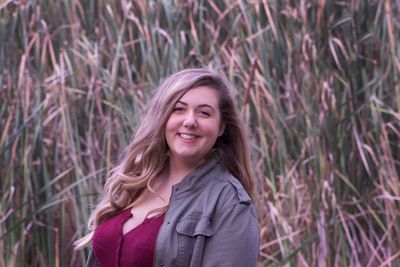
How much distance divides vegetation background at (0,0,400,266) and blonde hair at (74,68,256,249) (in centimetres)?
157

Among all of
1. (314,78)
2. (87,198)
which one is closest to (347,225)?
(314,78)

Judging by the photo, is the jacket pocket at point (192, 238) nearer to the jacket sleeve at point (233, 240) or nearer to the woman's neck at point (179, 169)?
the jacket sleeve at point (233, 240)

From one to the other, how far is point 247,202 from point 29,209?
2.29 m

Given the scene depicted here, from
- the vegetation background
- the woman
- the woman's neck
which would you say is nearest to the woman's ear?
the woman

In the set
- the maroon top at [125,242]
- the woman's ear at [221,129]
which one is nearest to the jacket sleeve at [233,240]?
the maroon top at [125,242]

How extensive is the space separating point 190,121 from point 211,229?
1.01 feet

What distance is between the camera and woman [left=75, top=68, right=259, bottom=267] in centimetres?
216

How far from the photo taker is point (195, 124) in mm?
2318

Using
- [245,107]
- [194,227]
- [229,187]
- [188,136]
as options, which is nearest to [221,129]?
[188,136]

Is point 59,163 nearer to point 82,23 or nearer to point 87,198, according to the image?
point 87,198

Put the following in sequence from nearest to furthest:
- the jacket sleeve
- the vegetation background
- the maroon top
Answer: the jacket sleeve
the maroon top
the vegetation background

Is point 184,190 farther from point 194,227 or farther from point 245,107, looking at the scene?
point 245,107

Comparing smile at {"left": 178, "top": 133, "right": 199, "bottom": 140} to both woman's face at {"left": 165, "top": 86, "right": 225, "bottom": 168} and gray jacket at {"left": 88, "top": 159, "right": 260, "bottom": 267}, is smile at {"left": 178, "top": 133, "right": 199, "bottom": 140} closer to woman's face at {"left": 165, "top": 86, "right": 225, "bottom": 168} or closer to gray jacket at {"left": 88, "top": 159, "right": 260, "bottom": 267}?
woman's face at {"left": 165, "top": 86, "right": 225, "bottom": 168}

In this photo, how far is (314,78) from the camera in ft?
14.1
